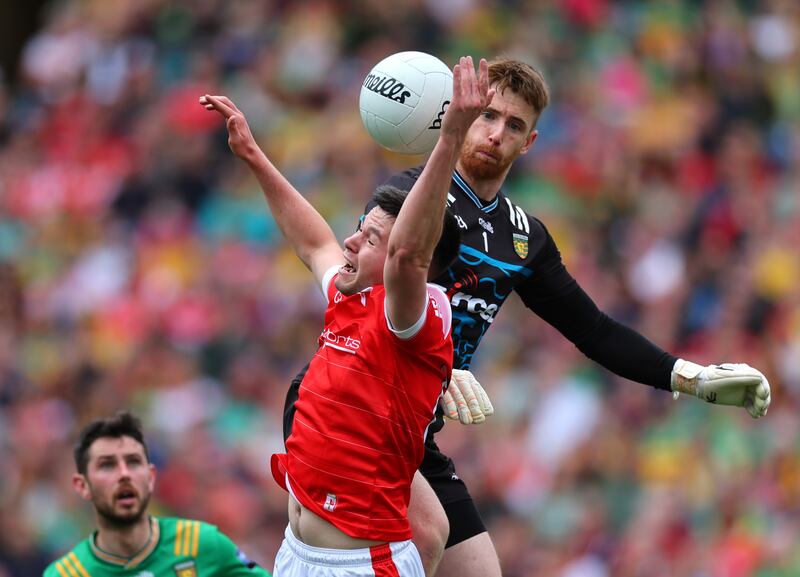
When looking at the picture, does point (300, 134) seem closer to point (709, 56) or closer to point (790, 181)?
point (709, 56)

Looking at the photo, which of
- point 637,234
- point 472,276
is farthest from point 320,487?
point 637,234

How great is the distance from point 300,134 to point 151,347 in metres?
2.57

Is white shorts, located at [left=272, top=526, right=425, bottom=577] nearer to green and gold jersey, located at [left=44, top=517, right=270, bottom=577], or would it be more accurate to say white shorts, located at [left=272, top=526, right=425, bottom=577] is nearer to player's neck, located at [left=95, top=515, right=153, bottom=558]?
green and gold jersey, located at [left=44, top=517, right=270, bottom=577]

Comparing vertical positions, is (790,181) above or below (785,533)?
above

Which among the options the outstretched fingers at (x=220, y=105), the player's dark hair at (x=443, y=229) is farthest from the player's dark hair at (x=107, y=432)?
the player's dark hair at (x=443, y=229)

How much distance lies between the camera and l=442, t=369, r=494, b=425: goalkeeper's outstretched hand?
6.05 metres

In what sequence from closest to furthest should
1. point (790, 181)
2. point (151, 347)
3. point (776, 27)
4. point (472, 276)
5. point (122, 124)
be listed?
point (472, 276) → point (790, 181) → point (776, 27) → point (151, 347) → point (122, 124)

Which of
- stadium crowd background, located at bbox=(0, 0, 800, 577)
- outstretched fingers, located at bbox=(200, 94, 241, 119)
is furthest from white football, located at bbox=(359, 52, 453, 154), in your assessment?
stadium crowd background, located at bbox=(0, 0, 800, 577)

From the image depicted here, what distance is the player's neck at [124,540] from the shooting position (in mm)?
7785

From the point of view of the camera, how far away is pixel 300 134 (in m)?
15.3

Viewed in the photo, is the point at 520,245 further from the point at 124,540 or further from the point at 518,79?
the point at 124,540

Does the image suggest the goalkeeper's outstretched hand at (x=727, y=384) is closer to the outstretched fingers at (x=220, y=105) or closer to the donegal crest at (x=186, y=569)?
the outstretched fingers at (x=220, y=105)

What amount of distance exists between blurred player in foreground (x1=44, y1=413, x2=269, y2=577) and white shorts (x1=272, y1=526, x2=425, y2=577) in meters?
1.83

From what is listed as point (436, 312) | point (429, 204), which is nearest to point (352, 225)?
point (436, 312)
